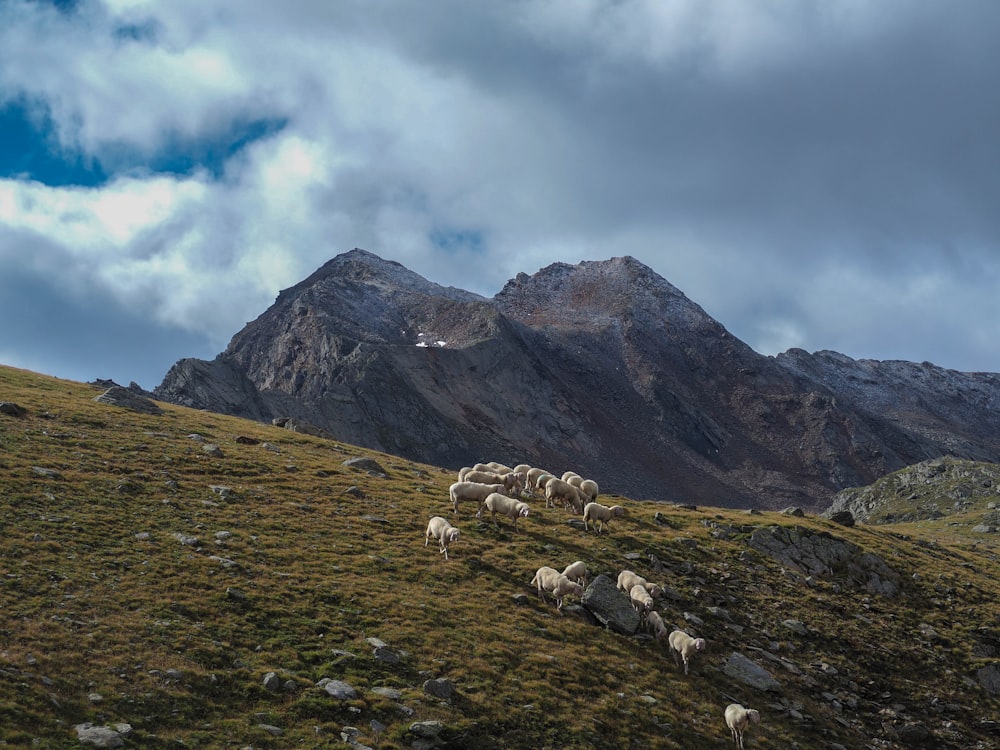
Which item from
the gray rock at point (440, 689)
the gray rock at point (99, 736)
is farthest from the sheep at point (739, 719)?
the gray rock at point (99, 736)

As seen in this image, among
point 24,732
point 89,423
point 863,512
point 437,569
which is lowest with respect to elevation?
point 24,732

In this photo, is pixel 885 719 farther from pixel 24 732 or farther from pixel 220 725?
pixel 24 732

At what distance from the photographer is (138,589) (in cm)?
2269

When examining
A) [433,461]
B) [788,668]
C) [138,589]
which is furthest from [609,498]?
[433,461]

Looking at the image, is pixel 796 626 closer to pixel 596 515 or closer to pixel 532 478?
pixel 596 515

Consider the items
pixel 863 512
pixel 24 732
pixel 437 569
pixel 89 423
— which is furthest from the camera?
pixel 863 512

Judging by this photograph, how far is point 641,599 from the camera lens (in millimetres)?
28125

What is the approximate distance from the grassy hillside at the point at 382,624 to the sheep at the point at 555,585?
1.76ft

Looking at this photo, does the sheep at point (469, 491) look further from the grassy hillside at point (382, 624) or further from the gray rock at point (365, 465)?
the gray rock at point (365, 465)

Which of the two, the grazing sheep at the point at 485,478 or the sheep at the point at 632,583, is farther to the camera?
the grazing sheep at the point at 485,478

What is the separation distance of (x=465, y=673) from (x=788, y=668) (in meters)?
13.8

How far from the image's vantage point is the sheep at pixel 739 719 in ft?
73.2

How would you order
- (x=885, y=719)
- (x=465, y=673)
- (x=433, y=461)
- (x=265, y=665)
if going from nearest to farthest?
(x=265, y=665)
(x=465, y=673)
(x=885, y=719)
(x=433, y=461)

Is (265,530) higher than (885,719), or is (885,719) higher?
(265,530)
